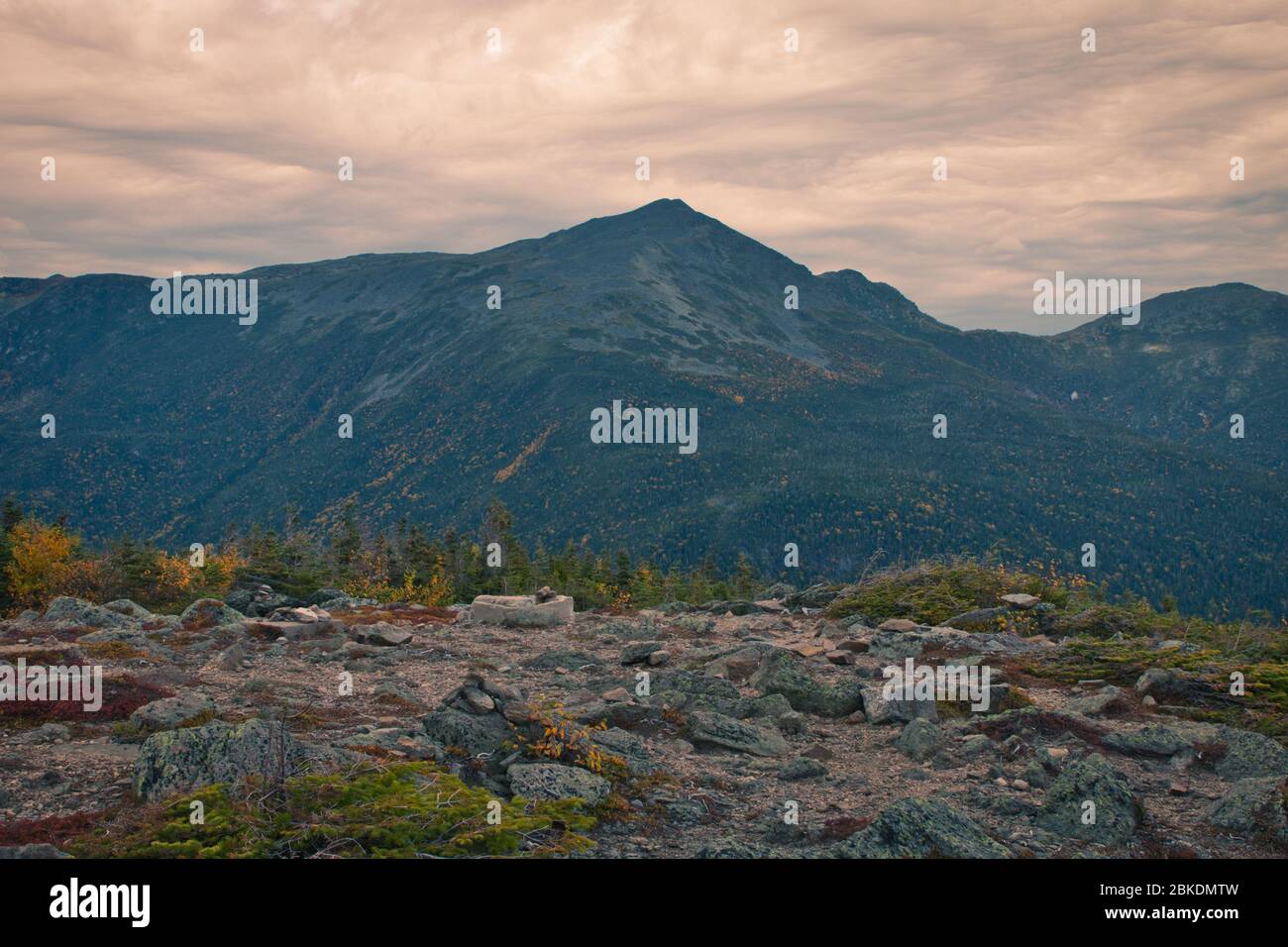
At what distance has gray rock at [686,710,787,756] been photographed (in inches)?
492

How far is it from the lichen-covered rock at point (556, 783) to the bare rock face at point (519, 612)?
13.1 metres

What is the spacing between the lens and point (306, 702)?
13.3 m

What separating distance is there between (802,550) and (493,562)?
138529 millimetres

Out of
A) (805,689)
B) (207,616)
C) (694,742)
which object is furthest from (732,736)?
(207,616)

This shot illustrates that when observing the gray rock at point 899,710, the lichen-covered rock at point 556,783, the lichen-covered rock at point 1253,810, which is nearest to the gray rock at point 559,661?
the gray rock at point 899,710

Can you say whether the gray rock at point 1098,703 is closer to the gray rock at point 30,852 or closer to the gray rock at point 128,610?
→ the gray rock at point 30,852

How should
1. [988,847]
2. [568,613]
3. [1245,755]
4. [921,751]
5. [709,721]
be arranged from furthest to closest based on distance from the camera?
1. [568,613]
2. [709,721]
3. [921,751]
4. [1245,755]
5. [988,847]

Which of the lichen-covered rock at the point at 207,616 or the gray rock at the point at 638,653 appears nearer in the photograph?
the gray rock at the point at 638,653

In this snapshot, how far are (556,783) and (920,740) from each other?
5142mm

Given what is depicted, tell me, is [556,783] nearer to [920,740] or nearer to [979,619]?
[920,740]

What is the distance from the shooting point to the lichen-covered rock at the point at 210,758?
29.6 ft

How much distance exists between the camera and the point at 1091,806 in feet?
31.6
